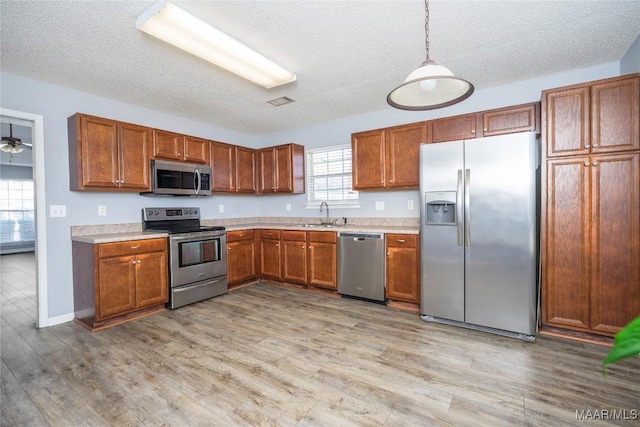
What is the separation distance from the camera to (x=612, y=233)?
251 cm

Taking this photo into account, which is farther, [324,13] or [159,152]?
[159,152]

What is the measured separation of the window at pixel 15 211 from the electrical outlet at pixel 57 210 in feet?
20.7

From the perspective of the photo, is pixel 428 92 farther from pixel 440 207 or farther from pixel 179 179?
pixel 179 179

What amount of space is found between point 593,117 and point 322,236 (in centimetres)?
302

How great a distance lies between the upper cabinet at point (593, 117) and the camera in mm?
2432

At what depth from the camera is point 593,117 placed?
2545 mm

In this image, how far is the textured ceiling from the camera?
6.89 feet

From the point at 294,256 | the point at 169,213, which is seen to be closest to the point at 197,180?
→ the point at 169,213

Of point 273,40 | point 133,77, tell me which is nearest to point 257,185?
point 133,77

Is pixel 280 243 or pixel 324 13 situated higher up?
pixel 324 13

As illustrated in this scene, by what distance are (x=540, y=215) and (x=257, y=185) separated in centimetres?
400

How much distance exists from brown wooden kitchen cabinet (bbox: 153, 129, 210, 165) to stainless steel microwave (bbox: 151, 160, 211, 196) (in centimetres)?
9

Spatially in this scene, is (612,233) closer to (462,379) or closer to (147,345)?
(462,379)

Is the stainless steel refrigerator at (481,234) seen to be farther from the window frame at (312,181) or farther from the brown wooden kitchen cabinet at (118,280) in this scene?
the brown wooden kitchen cabinet at (118,280)
